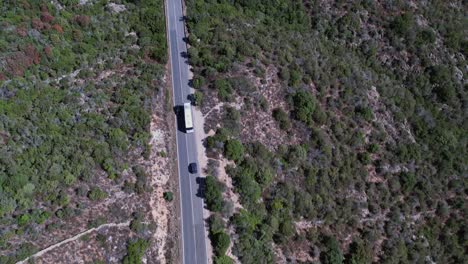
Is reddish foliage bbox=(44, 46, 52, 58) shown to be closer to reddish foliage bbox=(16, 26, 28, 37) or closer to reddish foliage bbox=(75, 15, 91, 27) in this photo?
reddish foliage bbox=(16, 26, 28, 37)

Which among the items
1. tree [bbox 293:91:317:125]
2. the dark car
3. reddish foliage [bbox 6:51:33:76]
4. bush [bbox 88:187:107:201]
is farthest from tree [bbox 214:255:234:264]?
reddish foliage [bbox 6:51:33:76]

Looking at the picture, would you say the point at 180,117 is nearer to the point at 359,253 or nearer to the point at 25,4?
the point at 25,4

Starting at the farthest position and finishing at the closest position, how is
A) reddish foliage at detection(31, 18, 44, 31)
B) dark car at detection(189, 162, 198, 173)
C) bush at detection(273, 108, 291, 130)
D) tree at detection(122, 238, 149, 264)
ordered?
bush at detection(273, 108, 291, 130), reddish foliage at detection(31, 18, 44, 31), dark car at detection(189, 162, 198, 173), tree at detection(122, 238, 149, 264)

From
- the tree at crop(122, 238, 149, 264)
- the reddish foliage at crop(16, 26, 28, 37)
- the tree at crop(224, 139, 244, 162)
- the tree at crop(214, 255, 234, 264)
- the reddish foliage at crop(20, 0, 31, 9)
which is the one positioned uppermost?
the reddish foliage at crop(20, 0, 31, 9)

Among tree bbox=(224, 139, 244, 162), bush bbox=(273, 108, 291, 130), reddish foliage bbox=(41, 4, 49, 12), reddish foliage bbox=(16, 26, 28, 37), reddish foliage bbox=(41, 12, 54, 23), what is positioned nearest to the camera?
reddish foliage bbox=(16, 26, 28, 37)

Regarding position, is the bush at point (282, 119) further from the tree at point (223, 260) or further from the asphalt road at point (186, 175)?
the tree at point (223, 260)

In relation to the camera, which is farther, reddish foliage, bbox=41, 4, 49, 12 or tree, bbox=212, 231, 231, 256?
reddish foliage, bbox=41, 4, 49, 12

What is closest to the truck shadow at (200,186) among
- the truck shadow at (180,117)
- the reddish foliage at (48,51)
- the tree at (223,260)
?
the truck shadow at (180,117)
